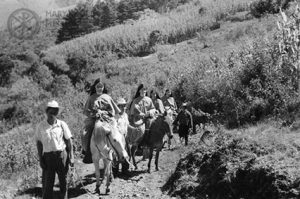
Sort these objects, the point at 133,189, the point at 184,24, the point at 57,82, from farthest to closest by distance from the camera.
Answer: the point at 184,24
the point at 57,82
the point at 133,189

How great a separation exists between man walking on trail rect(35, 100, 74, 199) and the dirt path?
1.74 m

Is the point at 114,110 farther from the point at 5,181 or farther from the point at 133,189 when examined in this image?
the point at 5,181

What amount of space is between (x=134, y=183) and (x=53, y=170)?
3141mm

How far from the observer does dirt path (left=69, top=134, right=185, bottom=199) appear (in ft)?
30.6

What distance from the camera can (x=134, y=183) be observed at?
10.2 meters

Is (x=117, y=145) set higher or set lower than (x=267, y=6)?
lower

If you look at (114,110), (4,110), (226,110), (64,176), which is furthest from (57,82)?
(64,176)

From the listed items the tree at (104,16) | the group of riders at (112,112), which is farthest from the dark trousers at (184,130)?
the tree at (104,16)

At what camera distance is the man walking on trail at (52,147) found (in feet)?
24.1

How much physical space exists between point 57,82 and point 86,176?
21846 millimetres

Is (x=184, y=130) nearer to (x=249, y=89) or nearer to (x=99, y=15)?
(x=249, y=89)

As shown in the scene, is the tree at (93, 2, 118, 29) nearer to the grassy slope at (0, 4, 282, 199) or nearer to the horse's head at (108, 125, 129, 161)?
the grassy slope at (0, 4, 282, 199)

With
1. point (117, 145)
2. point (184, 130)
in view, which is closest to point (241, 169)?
point (117, 145)

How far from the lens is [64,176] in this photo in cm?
768
